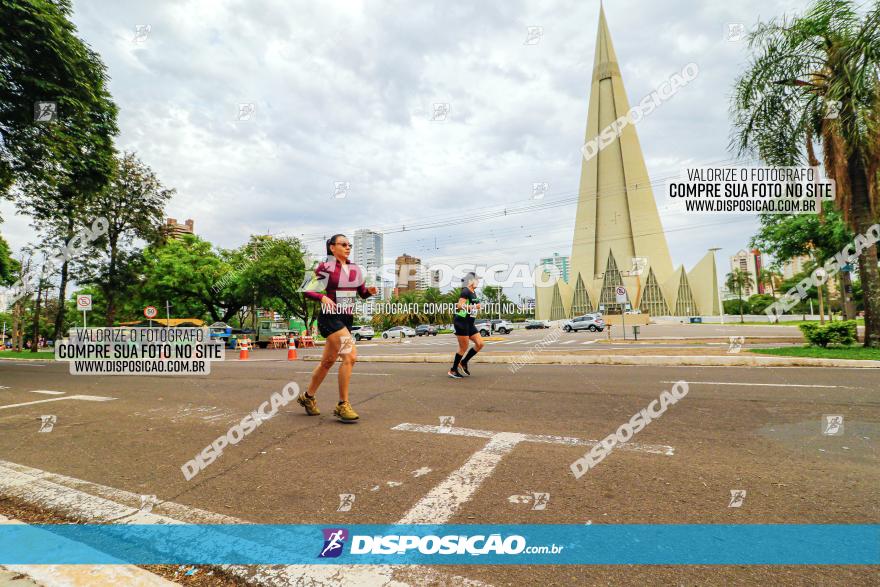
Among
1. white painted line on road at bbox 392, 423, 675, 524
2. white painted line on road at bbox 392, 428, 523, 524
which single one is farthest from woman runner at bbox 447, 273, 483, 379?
white painted line on road at bbox 392, 428, 523, 524

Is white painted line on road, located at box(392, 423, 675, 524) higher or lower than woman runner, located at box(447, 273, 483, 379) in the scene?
lower

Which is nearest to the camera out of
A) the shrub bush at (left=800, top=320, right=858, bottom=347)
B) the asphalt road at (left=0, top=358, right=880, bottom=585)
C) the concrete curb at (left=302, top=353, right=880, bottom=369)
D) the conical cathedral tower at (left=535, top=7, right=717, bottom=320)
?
the asphalt road at (left=0, top=358, right=880, bottom=585)

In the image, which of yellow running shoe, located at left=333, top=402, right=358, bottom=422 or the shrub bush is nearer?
yellow running shoe, located at left=333, top=402, right=358, bottom=422

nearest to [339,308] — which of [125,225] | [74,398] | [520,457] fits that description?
[520,457]

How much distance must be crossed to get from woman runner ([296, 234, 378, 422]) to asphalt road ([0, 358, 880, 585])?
437mm

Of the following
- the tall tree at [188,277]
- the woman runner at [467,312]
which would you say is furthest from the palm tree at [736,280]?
the woman runner at [467,312]

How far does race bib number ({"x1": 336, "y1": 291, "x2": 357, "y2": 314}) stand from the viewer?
4582 millimetres

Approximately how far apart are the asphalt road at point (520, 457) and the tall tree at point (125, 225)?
2144 cm

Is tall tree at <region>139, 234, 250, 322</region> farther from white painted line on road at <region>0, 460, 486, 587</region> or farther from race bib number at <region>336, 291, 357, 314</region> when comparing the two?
white painted line on road at <region>0, 460, 486, 587</region>

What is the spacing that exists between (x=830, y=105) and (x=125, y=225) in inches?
1229

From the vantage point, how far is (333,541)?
6.48 feet

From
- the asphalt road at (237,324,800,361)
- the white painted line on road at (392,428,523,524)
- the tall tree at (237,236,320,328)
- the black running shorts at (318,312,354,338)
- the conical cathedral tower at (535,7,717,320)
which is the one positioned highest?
the conical cathedral tower at (535,7,717,320)

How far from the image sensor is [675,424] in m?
4.09

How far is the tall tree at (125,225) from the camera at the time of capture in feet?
76.4
